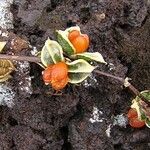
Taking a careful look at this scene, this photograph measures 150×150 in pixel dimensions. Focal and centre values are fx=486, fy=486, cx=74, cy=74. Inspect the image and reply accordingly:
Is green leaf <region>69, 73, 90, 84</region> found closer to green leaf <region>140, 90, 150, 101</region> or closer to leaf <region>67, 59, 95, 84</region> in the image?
leaf <region>67, 59, 95, 84</region>

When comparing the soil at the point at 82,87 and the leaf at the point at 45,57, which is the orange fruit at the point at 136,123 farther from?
the leaf at the point at 45,57

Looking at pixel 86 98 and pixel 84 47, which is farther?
pixel 86 98

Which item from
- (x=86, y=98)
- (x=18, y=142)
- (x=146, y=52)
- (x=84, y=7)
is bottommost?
(x=18, y=142)

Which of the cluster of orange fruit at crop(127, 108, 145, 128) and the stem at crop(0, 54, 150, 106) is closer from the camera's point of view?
the stem at crop(0, 54, 150, 106)

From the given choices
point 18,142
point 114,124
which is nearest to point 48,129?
point 18,142

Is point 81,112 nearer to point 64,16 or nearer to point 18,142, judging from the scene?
point 18,142

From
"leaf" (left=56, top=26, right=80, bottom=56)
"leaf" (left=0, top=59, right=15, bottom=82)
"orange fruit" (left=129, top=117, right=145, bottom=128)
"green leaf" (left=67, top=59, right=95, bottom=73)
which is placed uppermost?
"leaf" (left=56, top=26, right=80, bottom=56)

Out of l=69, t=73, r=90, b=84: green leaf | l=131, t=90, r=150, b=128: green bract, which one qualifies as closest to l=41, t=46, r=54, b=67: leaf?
l=69, t=73, r=90, b=84: green leaf
